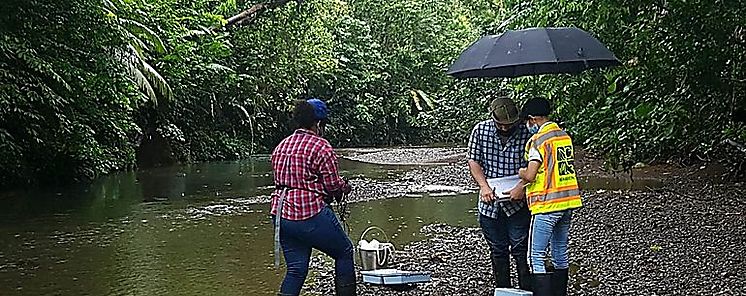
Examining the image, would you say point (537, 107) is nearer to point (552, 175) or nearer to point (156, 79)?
point (552, 175)

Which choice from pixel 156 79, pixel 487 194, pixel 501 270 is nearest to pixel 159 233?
pixel 501 270

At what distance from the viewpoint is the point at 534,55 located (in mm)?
6316

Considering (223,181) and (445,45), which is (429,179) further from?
(445,45)

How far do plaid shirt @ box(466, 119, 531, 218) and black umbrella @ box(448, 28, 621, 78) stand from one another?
59 centimetres

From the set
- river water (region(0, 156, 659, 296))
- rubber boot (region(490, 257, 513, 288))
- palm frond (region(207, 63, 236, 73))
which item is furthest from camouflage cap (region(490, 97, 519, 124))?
palm frond (region(207, 63, 236, 73))

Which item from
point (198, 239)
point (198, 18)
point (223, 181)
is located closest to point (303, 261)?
point (198, 239)

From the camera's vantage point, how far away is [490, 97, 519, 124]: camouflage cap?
5.92 meters

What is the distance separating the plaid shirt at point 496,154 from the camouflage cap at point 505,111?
0.09 meters

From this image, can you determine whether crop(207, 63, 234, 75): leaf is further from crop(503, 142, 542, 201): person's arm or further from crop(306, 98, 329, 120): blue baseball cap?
crop(503, 142, 542, 201): person's arm

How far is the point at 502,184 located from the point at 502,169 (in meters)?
0.16

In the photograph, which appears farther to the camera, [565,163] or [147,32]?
[147,32]

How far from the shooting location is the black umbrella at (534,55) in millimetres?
6344

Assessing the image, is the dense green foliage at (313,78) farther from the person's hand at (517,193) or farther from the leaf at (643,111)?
the person's hand at (517,193)

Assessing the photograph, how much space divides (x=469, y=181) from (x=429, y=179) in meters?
1.23
